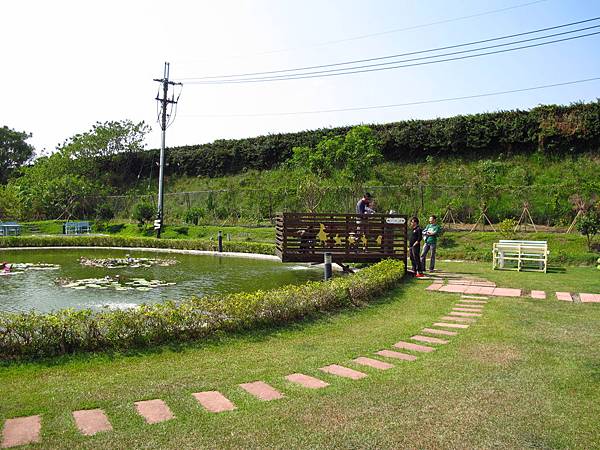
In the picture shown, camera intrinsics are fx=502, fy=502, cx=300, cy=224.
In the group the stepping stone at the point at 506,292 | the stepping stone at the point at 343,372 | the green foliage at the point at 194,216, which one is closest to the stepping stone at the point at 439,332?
the stepping stone at the point at 343,372

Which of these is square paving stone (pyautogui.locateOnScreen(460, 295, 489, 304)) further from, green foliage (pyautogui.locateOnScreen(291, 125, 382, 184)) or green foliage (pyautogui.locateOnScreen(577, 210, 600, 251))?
green foliage (pyautogui.locateOnScreen(291, 125, 382, 184))

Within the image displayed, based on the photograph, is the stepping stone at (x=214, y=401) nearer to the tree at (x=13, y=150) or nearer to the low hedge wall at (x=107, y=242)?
the low hedge wall at (x=107, y=242)

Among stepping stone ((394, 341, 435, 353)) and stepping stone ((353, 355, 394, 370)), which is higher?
stepping stone ((394, 341, 435, 353))

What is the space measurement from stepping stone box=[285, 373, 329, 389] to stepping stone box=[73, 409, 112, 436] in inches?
61.0

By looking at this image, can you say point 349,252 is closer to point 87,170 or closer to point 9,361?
point 9,361

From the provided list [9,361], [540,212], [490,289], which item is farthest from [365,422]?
[540,212]

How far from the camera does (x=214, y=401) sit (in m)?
3.78

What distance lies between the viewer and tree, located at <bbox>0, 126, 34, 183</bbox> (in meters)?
46.2

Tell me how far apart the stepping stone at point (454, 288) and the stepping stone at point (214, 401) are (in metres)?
6.00

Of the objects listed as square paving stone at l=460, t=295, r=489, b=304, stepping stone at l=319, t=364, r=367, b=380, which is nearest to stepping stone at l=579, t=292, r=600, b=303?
square paving stone at l=460, t=295, r=489, b=304

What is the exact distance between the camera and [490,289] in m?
9.04

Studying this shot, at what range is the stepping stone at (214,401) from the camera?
3.64 meters

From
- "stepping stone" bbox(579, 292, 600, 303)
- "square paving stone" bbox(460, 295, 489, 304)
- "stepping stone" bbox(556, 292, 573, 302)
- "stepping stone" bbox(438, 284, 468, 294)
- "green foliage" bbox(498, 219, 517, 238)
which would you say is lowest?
"square paving stone" bbox(460, 295, 489, 304)

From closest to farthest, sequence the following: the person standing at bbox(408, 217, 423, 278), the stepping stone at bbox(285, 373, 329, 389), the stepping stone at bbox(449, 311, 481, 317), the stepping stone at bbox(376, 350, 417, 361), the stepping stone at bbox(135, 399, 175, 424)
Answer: the stepping stone at bbox(135, 399, 175, 424) < the stepping stone at bbox(285, 373, 329, 389) < the stepping stone at bbox(376, 350, 417, 361) < the stepping stone at bbox(449, 311, 481, 317) < the person standing at bbox(408, 217, 423, 278)
